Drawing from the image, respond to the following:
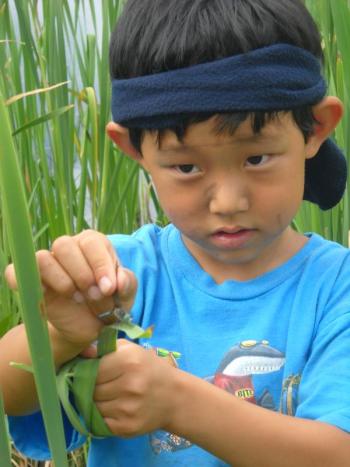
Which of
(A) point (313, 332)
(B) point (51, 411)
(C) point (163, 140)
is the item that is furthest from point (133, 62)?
(B) point (51, 411)

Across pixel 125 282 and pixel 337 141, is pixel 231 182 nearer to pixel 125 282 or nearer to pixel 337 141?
pixel 125 282

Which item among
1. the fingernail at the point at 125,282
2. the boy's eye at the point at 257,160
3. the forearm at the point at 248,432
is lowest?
the forearm at the point at 248,432

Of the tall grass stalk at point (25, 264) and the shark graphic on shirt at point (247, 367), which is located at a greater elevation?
the tall grass stalk at point (25, 264)

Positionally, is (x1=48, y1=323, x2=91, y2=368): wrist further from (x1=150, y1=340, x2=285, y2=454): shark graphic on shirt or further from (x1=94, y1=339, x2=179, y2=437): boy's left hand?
(x1=150, y1=340, x2=285, y2=454): shark graphic on shirt

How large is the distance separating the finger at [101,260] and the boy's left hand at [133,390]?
0.07m

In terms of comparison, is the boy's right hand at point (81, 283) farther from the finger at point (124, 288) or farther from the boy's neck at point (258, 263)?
the boy's neck at point (258, 263)

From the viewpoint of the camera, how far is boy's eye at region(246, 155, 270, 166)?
949mm

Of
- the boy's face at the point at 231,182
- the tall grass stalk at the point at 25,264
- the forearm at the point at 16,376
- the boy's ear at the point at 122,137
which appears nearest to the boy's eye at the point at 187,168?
the boy's face at the point at 231,182

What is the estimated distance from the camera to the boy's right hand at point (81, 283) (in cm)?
76

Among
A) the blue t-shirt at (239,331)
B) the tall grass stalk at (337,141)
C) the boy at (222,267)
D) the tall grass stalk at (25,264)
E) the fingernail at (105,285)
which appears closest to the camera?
the tall grass stalk at (25,264)

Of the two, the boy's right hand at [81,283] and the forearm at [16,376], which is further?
the forearm at [16,376]

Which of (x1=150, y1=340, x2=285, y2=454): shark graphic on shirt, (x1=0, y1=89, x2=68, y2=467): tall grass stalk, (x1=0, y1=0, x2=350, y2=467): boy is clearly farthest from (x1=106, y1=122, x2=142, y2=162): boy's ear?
(x1=0, y1=89, x2=68, y2=467): tall grass stalk

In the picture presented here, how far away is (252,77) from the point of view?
96 centimetres

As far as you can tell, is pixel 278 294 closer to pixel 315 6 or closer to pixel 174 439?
pixel 174 439
